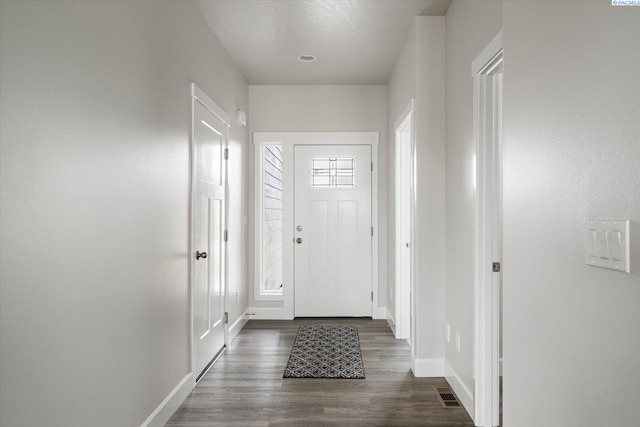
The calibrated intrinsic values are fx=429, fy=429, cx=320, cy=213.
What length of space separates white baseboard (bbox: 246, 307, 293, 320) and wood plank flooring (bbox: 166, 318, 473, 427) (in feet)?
3.68

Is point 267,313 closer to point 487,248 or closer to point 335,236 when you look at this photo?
point 335,236

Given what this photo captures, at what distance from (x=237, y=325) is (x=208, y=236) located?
1407 mm

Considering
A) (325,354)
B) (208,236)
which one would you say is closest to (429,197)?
(325,354)

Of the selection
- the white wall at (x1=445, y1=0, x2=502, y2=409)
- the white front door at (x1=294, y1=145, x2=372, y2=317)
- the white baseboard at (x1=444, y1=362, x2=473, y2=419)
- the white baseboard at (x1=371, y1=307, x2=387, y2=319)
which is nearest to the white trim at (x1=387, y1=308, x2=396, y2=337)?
the white baseboard at (x1=371, y1=307, x2=387, y2=319)

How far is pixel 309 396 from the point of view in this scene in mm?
2770

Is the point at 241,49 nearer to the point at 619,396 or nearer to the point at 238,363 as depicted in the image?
the point at 238,363

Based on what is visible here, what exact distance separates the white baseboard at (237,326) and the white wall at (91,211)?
1.27 meters

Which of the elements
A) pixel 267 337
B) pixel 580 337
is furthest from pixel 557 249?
pixel 267 337

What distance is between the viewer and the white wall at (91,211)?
51.7 inches

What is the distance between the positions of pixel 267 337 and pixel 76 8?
327cm

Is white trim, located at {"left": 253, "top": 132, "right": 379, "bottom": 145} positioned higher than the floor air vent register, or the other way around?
white trim, located at {"left": 253, "top": 132, "right": 379, "bottom": 145}

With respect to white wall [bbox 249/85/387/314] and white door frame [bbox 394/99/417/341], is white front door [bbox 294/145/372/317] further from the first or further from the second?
white door frame [bbox 394/99/417/341]

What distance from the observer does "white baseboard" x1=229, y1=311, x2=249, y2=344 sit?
4.05 meters

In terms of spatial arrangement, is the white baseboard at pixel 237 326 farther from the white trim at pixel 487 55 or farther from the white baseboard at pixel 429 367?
the white trim at pixel 487 55
